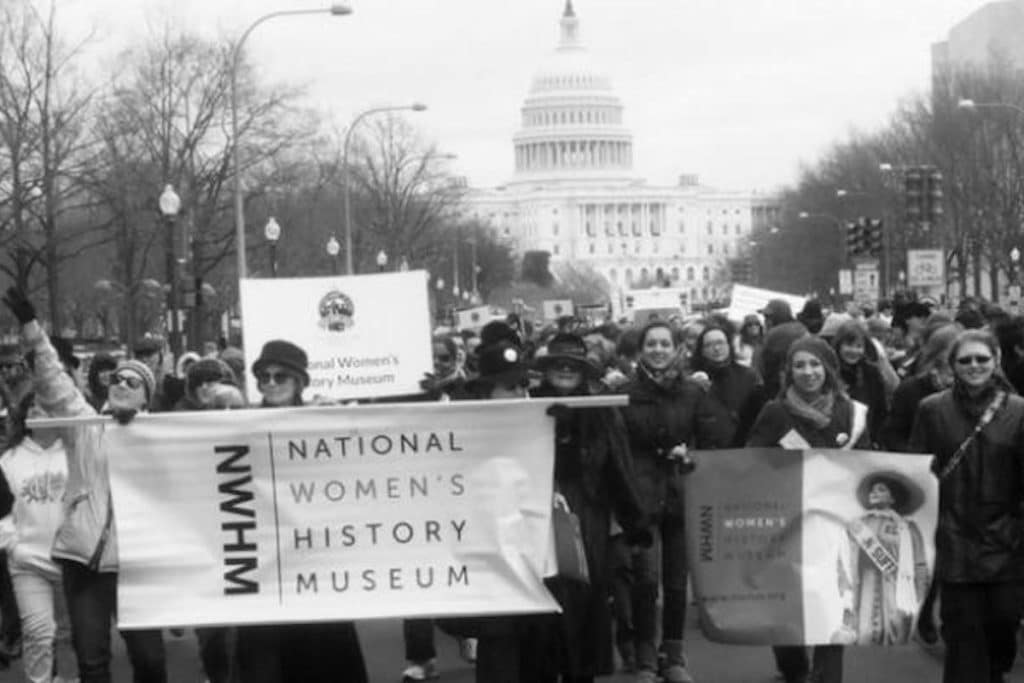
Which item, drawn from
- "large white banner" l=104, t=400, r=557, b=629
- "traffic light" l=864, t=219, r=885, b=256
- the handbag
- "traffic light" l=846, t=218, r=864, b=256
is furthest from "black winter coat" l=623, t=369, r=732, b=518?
"traffic light" l=846, t=218, r=864, b=256

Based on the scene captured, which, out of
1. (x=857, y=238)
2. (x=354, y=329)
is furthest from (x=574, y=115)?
(x=354, y=329)

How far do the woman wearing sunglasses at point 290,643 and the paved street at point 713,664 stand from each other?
10.1 ft

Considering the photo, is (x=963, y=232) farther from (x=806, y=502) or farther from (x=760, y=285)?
(x=806, y=502)

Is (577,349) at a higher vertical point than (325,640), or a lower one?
higher

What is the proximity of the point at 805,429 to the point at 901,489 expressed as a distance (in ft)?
2.30

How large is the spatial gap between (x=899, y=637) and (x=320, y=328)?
6.32 m

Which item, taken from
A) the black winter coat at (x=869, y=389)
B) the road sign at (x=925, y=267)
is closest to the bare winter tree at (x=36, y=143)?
the road sign at (x=925, y=267)

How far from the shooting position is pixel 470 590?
8.53 m

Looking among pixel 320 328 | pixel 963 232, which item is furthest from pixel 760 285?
pixel 320 328

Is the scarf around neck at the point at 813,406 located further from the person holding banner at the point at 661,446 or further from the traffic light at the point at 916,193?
the traffic light at the point at 916,193

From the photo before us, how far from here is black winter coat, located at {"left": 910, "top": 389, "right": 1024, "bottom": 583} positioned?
886 cm

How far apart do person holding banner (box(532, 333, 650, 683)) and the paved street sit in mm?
1833

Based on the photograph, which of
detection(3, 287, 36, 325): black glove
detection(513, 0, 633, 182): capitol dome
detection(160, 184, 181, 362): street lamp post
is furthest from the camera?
detection(513, 0, 633, 182): capitol dome

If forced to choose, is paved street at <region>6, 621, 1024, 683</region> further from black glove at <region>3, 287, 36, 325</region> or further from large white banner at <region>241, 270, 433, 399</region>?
black glove at <region>3, 287, 36, 325</region>
